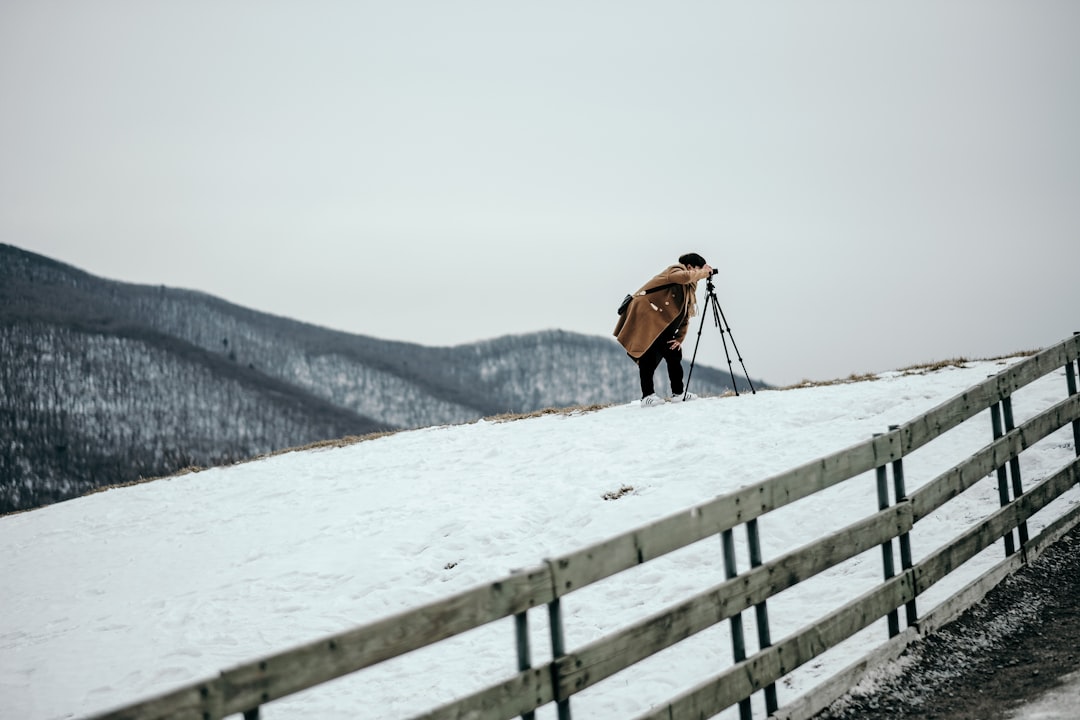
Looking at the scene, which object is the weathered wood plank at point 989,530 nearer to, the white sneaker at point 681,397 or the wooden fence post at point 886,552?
the wooden fence post at point 886,552

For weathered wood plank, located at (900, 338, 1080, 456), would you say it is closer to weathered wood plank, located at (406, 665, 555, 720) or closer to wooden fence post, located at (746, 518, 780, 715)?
wooden fence post, located at (746, 518, 780, 715)

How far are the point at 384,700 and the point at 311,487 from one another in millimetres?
7639

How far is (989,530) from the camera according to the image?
22.3 ft

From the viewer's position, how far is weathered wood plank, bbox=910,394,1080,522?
20.8 feet

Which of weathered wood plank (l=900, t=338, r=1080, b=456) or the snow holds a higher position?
weathered wood plank (l=900, t=338, r=1080, b=456)

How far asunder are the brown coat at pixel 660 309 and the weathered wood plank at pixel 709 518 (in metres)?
9.22

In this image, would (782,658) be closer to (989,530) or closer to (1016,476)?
(989,530)

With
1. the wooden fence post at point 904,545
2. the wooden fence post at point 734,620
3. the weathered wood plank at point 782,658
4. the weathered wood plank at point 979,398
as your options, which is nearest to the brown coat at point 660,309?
the weathered wood plank at point 979,398

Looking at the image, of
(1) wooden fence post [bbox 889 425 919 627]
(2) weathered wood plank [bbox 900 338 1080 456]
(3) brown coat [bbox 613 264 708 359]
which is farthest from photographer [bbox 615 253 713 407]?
(1) wooden fence post [bbox 889 425 919 627]

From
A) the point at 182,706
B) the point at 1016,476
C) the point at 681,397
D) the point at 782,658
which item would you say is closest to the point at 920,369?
the point at 681,397

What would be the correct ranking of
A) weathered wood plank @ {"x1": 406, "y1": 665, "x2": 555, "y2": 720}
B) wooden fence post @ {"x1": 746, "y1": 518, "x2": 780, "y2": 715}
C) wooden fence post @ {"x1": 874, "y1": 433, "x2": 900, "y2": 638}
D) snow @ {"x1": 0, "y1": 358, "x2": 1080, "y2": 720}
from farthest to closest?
snow @ {"x1": 0, "y1": 358, "x2": 1080, "y2": 720} → wooden fence post @ {"x1": 874, "y1": 433, "x2": 900, "y2": 638} → wooden fence post @ {"x1": 746, "y1": 518, "x2": 780, "y2": 715} → weathered wood plank @ {"x1": 406, "y1": 665, "x2": 555, "y2": 720}

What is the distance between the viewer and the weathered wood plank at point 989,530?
628 cm

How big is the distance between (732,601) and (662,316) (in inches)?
419

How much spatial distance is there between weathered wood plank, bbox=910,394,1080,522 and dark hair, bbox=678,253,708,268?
797 cm
